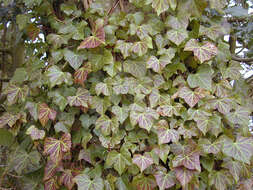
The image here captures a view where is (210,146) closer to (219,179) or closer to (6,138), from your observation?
(219,179)

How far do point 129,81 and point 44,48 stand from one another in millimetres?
521

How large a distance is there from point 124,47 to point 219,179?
0.82 meters

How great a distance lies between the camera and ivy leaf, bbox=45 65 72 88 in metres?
1.28

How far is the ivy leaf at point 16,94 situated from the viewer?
138cm

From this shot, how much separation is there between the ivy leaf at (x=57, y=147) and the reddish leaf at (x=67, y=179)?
0.11m

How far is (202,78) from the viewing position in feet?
4.37

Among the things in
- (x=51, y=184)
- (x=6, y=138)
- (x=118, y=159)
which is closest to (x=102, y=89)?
(x=118, y=159)

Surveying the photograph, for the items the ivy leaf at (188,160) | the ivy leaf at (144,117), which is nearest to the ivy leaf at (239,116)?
the ivy leaf at (188,160)

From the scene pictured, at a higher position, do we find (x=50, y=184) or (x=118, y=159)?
(x=118, y=159)

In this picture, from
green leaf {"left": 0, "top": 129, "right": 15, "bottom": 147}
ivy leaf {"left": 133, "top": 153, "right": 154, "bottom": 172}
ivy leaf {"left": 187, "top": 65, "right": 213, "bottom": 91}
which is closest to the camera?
ivy leaf {"left": 133, "top": 153, "right": 154, "bottom": 172}

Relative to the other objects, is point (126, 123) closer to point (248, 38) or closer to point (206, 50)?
point (206, 50)

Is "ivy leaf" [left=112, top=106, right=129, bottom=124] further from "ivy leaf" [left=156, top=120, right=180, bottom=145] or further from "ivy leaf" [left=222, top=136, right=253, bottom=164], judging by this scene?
"ivy leaf" [left=222, top=136, right=253, bottom=164]

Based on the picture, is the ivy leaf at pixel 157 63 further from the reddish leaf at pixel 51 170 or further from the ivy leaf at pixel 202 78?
the reddish leaf at pixel 51 170

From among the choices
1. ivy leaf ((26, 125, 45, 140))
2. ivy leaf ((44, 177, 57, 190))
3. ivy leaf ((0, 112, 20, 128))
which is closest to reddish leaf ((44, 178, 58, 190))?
ivy leaf ((44, 177, 57, 190))
